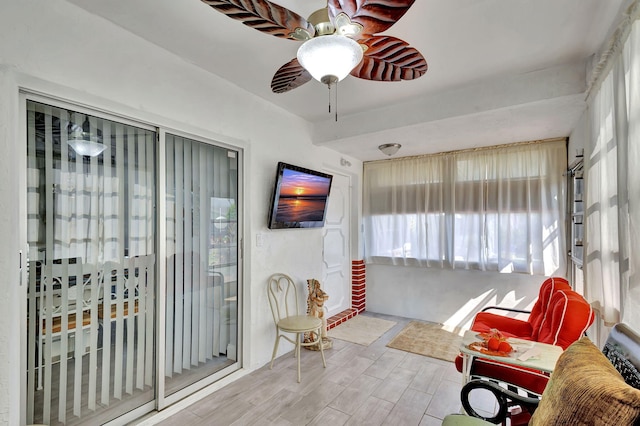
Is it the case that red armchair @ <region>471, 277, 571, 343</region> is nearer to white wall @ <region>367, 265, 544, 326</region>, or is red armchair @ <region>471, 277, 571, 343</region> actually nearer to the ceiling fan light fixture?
white wall @ <region>367, 265, 544, 326</region>

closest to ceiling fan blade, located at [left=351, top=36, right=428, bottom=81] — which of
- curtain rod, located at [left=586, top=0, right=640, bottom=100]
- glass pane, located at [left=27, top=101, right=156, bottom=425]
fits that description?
curtain rod, located at [left=586, top=0, right=640, bottom=100]

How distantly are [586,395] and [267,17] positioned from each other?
5.49 feet

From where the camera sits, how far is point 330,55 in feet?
4.37

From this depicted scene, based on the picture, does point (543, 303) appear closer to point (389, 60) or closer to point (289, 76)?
point (389, 60)

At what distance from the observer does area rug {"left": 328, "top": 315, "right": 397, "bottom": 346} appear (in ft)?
11.8

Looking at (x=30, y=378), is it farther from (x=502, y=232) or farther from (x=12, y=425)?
(x=502, y=232)

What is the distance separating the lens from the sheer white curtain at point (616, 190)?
1263mm

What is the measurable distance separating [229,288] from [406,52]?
2246 mm

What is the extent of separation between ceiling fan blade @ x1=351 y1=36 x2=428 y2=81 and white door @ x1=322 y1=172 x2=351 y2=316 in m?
2.44

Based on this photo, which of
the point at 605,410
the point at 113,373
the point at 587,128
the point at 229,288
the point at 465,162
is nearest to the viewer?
the point at 605,410

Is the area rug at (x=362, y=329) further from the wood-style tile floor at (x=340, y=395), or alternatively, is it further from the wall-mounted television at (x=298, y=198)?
the wall-mounted television at (x=298, y=198)

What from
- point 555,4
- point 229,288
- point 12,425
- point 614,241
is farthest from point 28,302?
point 555,4

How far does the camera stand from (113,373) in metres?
1.96

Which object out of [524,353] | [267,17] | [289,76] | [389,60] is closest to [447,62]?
[389,60]
